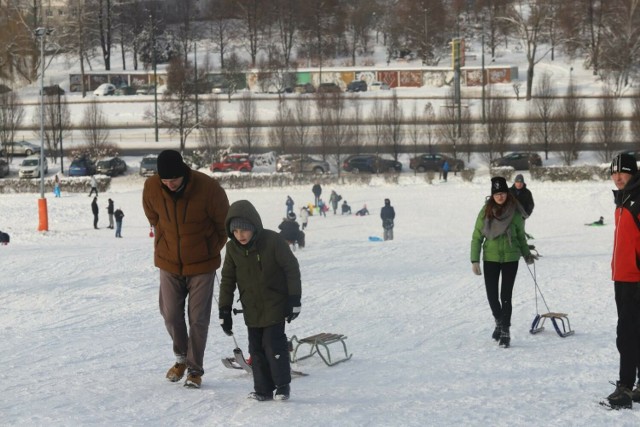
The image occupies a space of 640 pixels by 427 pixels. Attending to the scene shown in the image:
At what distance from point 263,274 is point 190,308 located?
2.77 ft

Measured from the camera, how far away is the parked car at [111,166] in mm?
47525

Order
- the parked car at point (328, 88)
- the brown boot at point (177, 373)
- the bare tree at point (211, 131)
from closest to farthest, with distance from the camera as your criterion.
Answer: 1. the brown boot at point (177, 373)
2. the bare tree at point (211, 131)
3. the parked car at point (328, 88)

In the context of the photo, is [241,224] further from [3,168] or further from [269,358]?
[3,168]

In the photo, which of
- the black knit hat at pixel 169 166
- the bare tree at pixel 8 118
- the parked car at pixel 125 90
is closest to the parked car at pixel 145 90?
the parked car at pixel 125 90

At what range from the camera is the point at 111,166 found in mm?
48062

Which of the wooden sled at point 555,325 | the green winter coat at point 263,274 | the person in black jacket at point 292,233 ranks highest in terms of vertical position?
the green winter coat at point 263,274

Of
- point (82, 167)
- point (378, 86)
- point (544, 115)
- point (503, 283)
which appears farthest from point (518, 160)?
point (503, 283)

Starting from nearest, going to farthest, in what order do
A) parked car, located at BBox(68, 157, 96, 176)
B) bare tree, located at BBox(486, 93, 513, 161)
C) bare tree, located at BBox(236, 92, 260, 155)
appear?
parked car, located at BBox(68, 157, 96, 176) → bare tree, located at BBox(486, 93, 513, 161) → bare tree, located at BBox(236, 92, 260, 155)

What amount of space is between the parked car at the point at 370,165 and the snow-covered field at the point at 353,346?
2689 cm

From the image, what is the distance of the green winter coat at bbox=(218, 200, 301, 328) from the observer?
6.17 meters

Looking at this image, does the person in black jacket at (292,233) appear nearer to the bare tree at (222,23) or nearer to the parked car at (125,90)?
the parked car at (125,90)

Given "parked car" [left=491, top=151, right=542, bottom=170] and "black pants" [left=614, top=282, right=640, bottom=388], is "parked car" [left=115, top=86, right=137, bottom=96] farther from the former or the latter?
"black pants" [left=614, top=282, right=640, bottom=388]

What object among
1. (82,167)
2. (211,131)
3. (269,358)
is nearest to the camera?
(269,358)

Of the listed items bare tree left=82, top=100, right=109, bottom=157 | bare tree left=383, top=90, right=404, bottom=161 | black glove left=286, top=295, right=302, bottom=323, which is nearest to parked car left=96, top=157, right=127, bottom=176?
bare tree left=82, top=100, right=109, bottom=157
